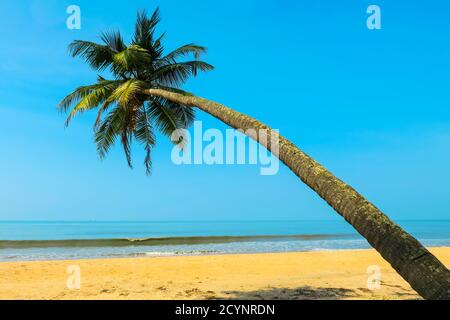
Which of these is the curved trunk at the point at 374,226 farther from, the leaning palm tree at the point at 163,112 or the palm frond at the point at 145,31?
the palm frond at the point at 145,31

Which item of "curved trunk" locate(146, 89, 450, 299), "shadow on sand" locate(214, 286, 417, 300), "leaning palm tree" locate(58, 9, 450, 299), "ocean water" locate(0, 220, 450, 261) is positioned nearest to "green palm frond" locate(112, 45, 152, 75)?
"leaning palm tree" locate(58, 9, 450, 299)

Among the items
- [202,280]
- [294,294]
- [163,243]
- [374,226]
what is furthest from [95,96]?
[163,243]

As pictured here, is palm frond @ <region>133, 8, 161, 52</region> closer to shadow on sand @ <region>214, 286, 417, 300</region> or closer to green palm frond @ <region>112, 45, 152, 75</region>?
green palm frond @ <region>112, 45, 152, 75</region>

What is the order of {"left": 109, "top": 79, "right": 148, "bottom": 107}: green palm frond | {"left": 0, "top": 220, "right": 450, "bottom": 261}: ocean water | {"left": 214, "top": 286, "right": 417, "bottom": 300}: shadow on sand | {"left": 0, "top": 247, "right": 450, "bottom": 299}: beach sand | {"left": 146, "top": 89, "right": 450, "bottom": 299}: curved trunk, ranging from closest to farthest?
{"left": 146, "top": 89, "right": 450, "bottom": 299}: curved trunk < {"left": 109, "top": 79, "right": 148, "bottom": 107}: green palm frond < {"left": 214, "top": 286, "right": 417, "bottom": 300}: shadow on sand < {"left": 0, "top": 247, "right": 450, "bottom": 299}: beach sand < {"left": 0, "top": 220, "right": 450, "bottom": 261}: ocean water

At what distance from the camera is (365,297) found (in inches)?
385

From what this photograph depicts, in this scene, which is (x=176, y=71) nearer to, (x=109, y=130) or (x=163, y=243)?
(x=109, y=130)

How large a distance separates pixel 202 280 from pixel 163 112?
5.79m

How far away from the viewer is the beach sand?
10414 millimetres

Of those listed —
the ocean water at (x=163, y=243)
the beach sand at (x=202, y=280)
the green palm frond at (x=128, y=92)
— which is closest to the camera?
the green palm frond at (x=128, y=92)

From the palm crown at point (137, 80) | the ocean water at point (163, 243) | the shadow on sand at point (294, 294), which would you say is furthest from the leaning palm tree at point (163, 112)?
the ocean water at point (163, 243)

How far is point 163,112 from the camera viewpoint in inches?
478

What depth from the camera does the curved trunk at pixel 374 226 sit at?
348 centimetres

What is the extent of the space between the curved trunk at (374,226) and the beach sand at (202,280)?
5.64m
